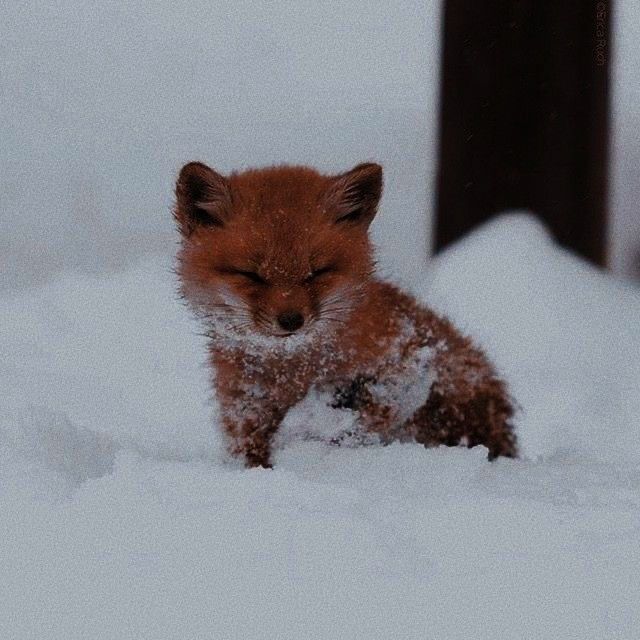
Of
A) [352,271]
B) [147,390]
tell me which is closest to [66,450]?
[352,271]

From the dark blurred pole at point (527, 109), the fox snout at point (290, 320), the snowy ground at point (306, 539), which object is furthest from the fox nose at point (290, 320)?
the dark blurred pole at point (527, 109)

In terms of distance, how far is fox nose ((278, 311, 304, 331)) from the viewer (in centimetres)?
294

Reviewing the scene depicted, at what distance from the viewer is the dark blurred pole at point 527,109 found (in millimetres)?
6016

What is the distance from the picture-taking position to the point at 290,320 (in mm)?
2941

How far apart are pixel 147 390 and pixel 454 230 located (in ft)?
8.16

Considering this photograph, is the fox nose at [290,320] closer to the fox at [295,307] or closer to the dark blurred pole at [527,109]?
the fox at [295,307]

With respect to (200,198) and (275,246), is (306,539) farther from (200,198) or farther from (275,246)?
(200,198)

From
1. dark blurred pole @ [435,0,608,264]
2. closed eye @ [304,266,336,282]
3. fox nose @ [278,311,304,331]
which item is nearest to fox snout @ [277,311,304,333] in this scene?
fox nose @ [278,311,304,331]

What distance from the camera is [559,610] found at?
6.50ft

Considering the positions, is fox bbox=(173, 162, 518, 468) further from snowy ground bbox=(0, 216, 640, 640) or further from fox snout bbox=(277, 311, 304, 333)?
snowy ground bbox=(0, 216, 640, 640)

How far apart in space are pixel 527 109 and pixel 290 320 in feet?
12.2

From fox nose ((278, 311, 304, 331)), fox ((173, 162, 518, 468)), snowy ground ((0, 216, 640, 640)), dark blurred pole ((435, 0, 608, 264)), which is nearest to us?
snowy ground ((0, 216, 640, 640))

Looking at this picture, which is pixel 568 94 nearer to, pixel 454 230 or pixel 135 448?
pixel 454 230

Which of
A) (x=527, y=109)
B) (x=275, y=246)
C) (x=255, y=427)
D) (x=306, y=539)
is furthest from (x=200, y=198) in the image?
(x=527, y=109)
